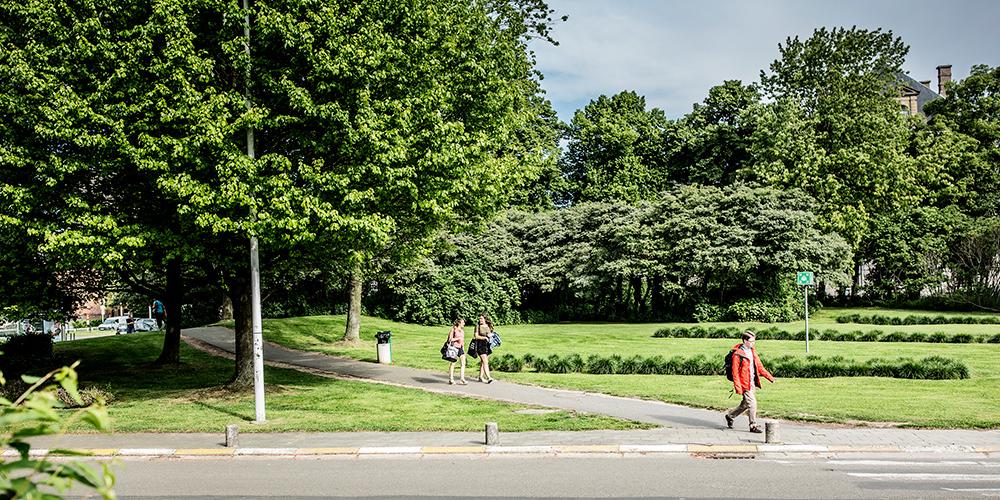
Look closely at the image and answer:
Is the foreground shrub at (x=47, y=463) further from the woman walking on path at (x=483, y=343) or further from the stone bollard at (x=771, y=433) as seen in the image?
the woman walking on path at (x=483, y=343)

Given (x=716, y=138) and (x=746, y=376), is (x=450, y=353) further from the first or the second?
(x=716, y=138)

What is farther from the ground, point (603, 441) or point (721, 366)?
point (721, 366)

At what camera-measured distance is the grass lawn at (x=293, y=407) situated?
14820mm

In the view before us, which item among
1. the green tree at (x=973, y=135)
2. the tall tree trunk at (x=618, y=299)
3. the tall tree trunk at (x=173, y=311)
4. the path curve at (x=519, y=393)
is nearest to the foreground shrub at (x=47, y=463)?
the path curve at (x=519, y=393)

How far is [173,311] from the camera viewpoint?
24938 mm

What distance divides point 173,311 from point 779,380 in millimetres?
18029

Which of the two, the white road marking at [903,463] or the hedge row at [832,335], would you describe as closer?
the white road marking at [903,463]

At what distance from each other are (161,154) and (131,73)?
1.81 m

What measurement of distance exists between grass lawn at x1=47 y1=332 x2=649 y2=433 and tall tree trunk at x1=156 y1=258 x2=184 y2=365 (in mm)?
928

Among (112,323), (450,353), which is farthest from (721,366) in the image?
(112,323)

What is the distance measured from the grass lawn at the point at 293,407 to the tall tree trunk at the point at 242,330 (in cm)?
53

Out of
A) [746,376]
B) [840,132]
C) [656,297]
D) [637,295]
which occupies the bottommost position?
[746,376]

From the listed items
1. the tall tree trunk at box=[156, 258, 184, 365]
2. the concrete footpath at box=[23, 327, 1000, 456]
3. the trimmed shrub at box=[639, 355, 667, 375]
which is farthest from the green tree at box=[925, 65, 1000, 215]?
the tall tree trunk at box=[156, 258, 184, 365]

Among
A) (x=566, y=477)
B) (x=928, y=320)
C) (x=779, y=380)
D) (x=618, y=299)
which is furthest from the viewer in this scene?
(x=618, y=299)
